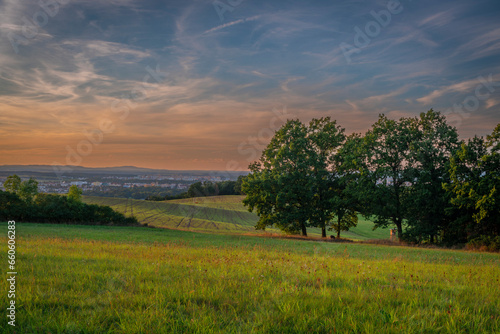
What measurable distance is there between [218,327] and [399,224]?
4037cm

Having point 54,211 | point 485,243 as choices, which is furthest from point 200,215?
point 485,243

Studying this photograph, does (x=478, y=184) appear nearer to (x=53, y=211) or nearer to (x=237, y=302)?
(x=237, y=302)

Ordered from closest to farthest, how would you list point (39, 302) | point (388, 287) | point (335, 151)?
point (39, 302)
point (388, 287)
point (335, 151)

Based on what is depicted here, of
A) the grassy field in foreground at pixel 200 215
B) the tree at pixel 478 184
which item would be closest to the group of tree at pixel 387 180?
the tree at pixel 478 184

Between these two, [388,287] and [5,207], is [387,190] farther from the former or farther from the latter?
[5,207]

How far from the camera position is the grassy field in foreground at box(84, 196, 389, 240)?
71.6m

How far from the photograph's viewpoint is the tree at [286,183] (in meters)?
40.0

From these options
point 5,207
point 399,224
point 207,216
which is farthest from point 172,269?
point 207,216

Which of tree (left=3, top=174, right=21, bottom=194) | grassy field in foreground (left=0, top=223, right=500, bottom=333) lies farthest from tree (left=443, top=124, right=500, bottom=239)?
tree (left=3, top=174, right=21, bottom=194)

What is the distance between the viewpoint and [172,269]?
7.77 m

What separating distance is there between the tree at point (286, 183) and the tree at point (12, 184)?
73.4 meters

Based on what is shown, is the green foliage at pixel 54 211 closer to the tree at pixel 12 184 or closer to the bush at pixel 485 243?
the bush at pixel 485 243

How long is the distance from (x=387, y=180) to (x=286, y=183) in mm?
13102

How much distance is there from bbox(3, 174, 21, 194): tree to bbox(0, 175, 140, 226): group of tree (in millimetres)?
44748
